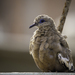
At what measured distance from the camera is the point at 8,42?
6.92m

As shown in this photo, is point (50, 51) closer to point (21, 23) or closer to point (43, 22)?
point (43, 22)

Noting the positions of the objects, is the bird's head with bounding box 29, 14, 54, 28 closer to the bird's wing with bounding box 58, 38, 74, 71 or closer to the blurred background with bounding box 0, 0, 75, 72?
the bird's wing with bounding box 58, 38, 74, 71

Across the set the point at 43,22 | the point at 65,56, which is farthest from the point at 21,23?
the point at 65,56

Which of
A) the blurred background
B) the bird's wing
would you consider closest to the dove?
the bird's wing

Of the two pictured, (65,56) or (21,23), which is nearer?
(65,56)

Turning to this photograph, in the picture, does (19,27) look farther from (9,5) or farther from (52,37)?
(52,37)

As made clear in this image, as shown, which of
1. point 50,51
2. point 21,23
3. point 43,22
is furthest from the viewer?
point 21,23

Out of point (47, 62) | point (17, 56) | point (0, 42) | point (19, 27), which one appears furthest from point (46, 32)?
point (19, 27)

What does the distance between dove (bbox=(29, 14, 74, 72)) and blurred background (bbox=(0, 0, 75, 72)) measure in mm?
2964

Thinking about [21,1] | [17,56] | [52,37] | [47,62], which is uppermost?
[21,1]

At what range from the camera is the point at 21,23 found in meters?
7.78

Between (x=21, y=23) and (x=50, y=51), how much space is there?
15.4 ft

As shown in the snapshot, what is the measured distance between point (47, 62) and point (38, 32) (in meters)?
0.47

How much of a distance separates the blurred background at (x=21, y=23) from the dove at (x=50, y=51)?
9.72 feet
